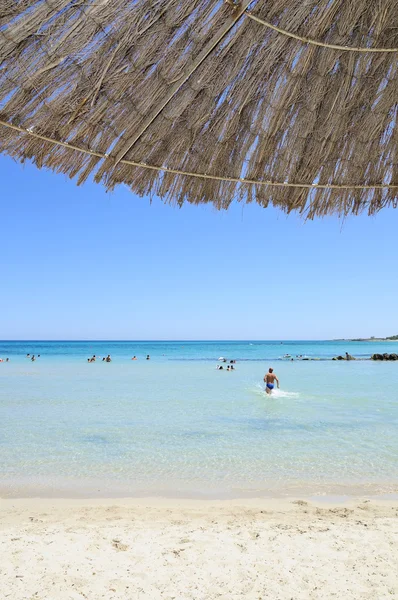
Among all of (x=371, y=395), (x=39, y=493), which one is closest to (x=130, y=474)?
(x=39, y=493)

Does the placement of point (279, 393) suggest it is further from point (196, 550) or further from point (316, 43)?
point (316, 43)

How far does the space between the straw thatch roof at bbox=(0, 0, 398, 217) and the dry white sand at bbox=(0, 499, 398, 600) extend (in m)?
2.27

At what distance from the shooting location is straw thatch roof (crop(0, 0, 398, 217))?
186cm

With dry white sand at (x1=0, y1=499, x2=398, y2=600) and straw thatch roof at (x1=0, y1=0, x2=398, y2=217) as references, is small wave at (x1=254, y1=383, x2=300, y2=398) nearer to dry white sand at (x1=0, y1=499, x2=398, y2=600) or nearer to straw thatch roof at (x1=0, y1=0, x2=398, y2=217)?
dry white sand at (x1=0, y1=499, x2=398, y2=600)

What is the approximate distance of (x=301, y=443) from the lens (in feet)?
23.7

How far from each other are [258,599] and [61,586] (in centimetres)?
115

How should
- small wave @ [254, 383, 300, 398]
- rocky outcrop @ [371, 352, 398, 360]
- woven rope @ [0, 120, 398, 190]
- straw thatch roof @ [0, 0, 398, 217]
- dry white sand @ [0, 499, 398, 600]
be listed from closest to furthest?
straw thatch roof @ [0, 0, 398, 217] → woven rope @ [0, 120, 398, 190] → dry white sand @ [0, 499, 398, 600] → small wave @ [254, 383, 300, 398] → rocky outcrop @ [371, 352, 398, 360]

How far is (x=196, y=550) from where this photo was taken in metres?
3.36

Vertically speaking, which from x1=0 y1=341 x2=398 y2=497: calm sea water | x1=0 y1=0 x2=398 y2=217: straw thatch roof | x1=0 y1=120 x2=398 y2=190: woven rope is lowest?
x1=0 y1=341 x2=398 y2=497: calm sea water

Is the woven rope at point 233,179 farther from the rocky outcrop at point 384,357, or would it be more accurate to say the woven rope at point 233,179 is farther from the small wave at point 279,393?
the rocky outcrop at point 384,357

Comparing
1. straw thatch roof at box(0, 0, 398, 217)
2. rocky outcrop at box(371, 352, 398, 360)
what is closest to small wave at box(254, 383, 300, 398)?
straw thatch roof at box(0, 0, 398, 217)

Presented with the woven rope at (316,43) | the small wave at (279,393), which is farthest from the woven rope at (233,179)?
the small wave at (279,393)

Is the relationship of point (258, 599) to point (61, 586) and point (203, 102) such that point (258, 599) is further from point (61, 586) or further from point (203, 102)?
point (203, 102)

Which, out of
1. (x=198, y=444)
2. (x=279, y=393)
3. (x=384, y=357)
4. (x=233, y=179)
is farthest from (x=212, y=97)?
(x=384, y=357)
